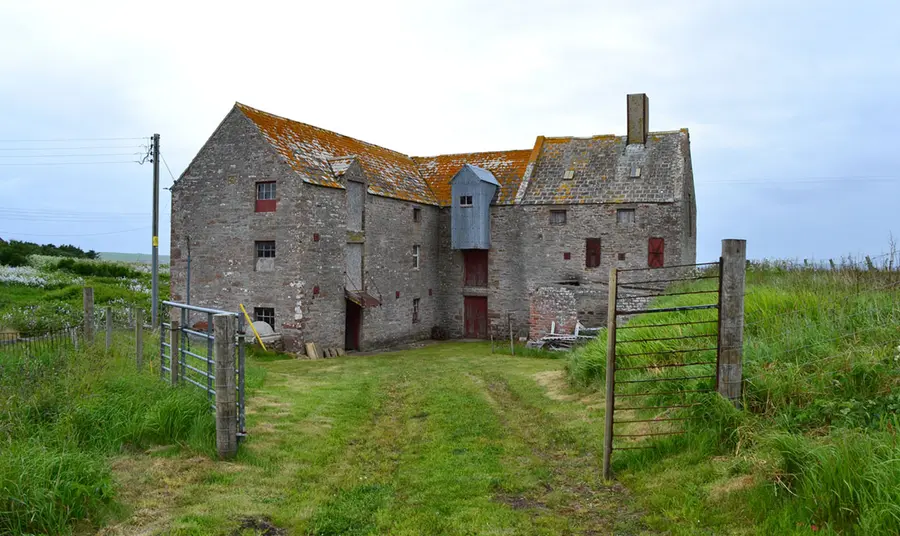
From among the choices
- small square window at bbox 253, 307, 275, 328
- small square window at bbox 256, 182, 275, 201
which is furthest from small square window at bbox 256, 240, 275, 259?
small square window at bbox 253, 307, 275, 328

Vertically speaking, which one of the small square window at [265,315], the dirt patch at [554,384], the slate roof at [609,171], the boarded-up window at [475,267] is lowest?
the dirt patch at [554,384]

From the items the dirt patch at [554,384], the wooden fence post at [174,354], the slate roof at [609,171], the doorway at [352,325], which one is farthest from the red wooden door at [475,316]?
the wooden fence post at [174,354]

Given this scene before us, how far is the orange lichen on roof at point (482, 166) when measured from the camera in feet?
105

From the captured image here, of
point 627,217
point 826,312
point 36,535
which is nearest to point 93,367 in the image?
point 36,535

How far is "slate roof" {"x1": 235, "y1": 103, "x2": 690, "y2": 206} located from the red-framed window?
1.82 meters

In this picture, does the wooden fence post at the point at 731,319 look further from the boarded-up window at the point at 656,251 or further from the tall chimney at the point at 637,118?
the tall chimney at the point at 637,118

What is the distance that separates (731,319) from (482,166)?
26302mm

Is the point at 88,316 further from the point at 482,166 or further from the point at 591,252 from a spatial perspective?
the point at 482,166

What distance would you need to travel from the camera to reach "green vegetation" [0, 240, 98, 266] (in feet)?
137

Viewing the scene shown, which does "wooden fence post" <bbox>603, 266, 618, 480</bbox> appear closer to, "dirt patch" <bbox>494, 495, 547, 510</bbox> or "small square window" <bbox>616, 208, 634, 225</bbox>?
"dirt patch" <bbox>494, 495, 547, 510</bbox>

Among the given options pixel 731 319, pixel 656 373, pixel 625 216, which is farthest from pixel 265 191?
pixel 731 319

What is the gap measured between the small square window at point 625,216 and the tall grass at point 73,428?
22347 mm

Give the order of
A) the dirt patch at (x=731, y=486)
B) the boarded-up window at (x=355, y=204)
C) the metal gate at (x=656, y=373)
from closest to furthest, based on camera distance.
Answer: the dirt patch at (x=731, y=486), the metal gate at (x=656, y=373), the boarded-up window at (x=355, y=204)

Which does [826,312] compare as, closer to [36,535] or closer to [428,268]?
[36,535]
